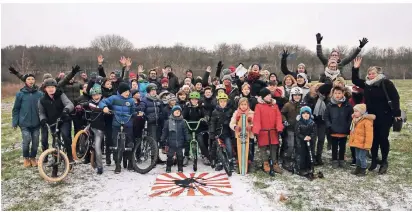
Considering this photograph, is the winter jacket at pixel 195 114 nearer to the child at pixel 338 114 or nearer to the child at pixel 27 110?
the child at pixel 338 114

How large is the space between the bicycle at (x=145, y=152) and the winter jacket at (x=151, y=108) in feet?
0.94

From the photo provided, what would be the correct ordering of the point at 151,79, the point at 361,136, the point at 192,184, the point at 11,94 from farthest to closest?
the point at 11,94 → the point at 151,79 → the point at 361,136 → the point at 192,184

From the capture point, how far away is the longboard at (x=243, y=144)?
6.57 metres

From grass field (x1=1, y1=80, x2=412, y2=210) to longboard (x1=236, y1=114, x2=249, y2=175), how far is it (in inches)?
12.4

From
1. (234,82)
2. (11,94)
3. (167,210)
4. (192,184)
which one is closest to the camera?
(167,210)

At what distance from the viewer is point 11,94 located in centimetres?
2903

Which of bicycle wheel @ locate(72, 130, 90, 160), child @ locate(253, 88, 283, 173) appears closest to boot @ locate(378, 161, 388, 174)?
child @ locate(253, 88, 283, 173)

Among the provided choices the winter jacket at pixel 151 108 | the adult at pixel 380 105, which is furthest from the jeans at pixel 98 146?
the adult at pixel 380 105

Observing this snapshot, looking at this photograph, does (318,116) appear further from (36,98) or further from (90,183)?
(36,98)

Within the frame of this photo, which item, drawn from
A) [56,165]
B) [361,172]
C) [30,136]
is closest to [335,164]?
[361,172]

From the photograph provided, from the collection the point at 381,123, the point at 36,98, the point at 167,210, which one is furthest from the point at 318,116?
the point at 36,98

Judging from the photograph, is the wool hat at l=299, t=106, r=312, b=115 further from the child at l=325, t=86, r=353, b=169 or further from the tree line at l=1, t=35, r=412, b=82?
the tree line at l=1, t=35, r=412, b=82

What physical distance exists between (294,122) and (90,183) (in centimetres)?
417

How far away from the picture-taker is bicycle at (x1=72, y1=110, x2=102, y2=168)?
669 cm
